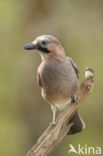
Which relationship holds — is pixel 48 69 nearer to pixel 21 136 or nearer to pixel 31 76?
pixel 31 76

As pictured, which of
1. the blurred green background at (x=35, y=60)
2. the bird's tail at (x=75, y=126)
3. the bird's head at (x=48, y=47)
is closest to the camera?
the bird's head at (x=48, y=47)

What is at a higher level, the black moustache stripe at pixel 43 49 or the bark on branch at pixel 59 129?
the black moustache stripe at pixel 43 49

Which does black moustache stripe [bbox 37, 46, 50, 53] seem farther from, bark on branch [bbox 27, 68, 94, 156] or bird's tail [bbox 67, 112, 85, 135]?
bird's tail [bbox 67, 112, 85, 135]

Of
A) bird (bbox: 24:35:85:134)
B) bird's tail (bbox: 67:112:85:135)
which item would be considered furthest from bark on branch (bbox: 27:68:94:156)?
bird's tail (bbox: 67:112:85:135)

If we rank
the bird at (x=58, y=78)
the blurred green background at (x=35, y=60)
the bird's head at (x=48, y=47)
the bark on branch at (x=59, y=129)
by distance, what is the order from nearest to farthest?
the bark on branch at (x=59, y=129), the bird's head at (x=48, y=47), the bird at (x=58, y=78), the blurred green background at (x=35, y=60)

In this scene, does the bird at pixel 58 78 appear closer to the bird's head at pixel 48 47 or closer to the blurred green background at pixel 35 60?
the bird's head at pixel 48 47

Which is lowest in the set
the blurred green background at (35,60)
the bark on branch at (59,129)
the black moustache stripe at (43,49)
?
the blurred green background at (35,60)

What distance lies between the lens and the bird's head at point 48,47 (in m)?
5.72

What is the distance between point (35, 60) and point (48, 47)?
673cm

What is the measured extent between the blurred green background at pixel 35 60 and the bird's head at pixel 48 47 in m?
6.33

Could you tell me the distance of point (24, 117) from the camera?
13992mm

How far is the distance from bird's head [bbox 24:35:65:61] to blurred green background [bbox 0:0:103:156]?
633 centimetres

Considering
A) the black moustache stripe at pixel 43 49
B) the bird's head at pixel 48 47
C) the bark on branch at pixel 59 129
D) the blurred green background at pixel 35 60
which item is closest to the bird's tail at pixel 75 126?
the bark on branch at pixel 59 129

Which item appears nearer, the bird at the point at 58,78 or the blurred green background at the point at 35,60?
the bird at the point at 58,78
